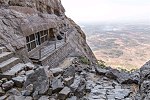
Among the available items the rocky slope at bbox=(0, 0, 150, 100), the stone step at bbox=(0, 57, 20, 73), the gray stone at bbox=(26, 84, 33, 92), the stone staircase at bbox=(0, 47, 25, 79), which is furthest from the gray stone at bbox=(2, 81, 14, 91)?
the stone step at bbox=(0, 57, 20, 73)

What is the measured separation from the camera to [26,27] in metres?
15.4

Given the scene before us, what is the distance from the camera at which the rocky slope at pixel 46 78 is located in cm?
893

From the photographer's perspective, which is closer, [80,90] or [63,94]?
[63,94]

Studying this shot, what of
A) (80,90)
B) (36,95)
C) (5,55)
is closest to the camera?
(36,95)

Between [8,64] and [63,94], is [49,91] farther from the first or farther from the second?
[8,64]

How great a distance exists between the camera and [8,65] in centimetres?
1030

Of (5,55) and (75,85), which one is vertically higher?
(5,55)

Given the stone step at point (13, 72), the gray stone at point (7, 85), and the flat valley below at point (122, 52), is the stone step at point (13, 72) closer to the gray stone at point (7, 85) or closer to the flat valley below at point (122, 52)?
the gray stone at point (7, 85)

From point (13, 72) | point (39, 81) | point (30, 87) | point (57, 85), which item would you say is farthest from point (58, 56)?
point (30, 87)

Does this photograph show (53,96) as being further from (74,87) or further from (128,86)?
(128,86)

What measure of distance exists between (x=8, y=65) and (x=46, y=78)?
203 cm

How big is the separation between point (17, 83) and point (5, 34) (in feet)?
14.3

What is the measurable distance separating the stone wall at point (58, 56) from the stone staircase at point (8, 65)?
3.30m

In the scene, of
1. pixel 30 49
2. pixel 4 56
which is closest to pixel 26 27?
pixel 30 49
